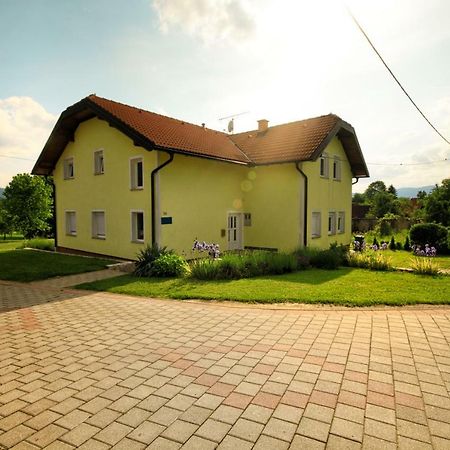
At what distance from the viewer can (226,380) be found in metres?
3.84

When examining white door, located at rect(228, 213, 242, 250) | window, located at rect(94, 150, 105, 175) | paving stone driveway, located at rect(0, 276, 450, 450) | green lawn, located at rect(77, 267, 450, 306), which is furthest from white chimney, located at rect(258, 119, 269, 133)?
paving stone driveway, located at rect(0, 276, 450, 450)

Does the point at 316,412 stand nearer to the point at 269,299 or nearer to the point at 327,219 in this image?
the point at 269,299

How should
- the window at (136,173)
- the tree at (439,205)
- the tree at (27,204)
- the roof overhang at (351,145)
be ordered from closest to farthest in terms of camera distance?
the window at (136,173), the roof overhang at (351,145), the tree at (439,205), the tree at (27,204)

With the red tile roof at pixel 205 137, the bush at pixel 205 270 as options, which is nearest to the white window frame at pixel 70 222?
the red tile roof at pixel 205 137

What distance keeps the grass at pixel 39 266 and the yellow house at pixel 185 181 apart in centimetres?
170

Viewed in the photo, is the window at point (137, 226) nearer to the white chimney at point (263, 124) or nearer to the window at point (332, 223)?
the white chimney at point (263, 124)

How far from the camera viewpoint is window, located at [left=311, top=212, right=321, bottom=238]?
56.3 ft

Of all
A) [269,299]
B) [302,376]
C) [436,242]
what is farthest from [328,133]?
[302,376]

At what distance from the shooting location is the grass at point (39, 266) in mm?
11333

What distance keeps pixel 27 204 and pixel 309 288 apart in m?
41.2

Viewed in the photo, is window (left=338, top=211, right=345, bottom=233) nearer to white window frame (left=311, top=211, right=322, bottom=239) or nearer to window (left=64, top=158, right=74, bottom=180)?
white window frame (left=311, top=211, right=322, bottom=239)

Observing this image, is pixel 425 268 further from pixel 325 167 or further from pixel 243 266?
pixel 325 167

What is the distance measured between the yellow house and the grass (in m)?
1.70

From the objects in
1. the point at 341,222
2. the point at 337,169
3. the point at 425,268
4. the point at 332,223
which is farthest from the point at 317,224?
the point at 425,268
